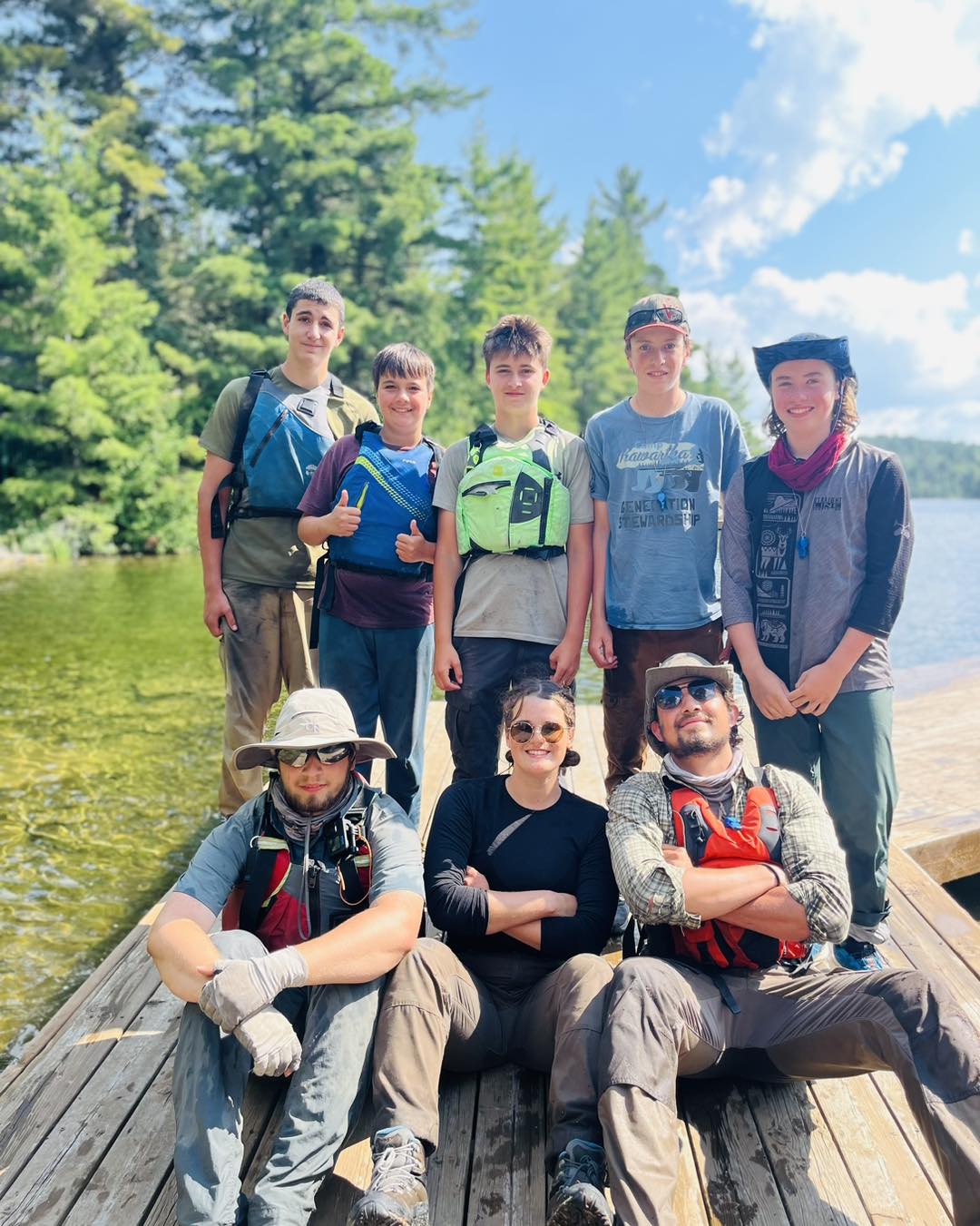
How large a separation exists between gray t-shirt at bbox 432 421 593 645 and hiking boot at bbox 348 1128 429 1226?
80.5 inches

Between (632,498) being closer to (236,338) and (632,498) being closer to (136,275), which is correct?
(236,338)

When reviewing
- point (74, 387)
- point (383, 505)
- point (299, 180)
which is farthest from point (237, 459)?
point (299, 180)

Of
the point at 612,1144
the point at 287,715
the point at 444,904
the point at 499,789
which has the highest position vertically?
the point at 287,715

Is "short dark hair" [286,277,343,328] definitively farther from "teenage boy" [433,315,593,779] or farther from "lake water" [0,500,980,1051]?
"lake water" [0,500,980,1051]

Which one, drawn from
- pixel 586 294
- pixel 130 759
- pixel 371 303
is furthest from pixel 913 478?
pixel 130 759

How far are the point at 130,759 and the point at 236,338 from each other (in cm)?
2390

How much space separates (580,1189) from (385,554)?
2.71m

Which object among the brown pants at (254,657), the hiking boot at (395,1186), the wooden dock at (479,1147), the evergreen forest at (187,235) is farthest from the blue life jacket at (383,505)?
the evergreen forest at (187,235)

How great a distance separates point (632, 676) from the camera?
428 centimetres

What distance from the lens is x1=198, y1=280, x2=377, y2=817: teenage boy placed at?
15.0ft

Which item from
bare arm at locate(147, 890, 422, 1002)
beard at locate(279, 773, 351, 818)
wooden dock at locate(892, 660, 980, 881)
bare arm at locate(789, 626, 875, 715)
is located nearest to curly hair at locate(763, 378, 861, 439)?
bare arm at locate(789, 626, 875, 715)

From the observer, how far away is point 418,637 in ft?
14.6

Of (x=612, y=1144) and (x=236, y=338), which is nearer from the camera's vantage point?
(x=612, y=1144)

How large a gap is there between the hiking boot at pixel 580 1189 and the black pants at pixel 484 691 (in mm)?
1719
